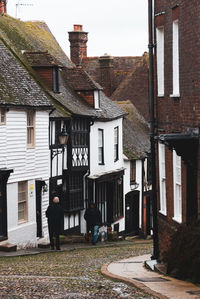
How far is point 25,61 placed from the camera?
1361 inches

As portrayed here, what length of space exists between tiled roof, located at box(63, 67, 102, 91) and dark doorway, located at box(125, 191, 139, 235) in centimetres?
836

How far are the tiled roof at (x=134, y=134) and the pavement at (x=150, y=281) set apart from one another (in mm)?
25423

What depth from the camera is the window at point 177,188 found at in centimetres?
1685

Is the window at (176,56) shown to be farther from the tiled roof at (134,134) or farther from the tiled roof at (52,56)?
the tiled roof at (134,134)

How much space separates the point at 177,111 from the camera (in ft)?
54.7

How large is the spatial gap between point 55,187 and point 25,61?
258 inches

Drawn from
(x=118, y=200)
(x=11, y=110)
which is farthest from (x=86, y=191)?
(x=11, y=110)

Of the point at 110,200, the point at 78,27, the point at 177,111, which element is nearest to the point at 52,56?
the point at 110,200

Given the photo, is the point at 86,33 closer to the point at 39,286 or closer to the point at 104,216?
the point at 104,216

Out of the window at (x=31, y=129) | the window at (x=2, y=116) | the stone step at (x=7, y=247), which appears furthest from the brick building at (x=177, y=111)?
the window at (x=31, y=129)

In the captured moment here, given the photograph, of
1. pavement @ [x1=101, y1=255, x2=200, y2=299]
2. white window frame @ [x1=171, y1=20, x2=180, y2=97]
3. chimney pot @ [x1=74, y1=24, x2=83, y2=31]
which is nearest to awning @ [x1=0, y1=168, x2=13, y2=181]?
pavement @ [x1=101, y1=255, x2=200, y2=299]

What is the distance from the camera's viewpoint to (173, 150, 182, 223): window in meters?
16.8

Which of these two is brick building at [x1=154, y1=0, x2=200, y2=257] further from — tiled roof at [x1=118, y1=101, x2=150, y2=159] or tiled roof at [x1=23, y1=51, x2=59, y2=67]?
tiled roof at [x1=118, y1=101, x2=150, y2=159]

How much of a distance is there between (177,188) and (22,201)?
12351 mm
